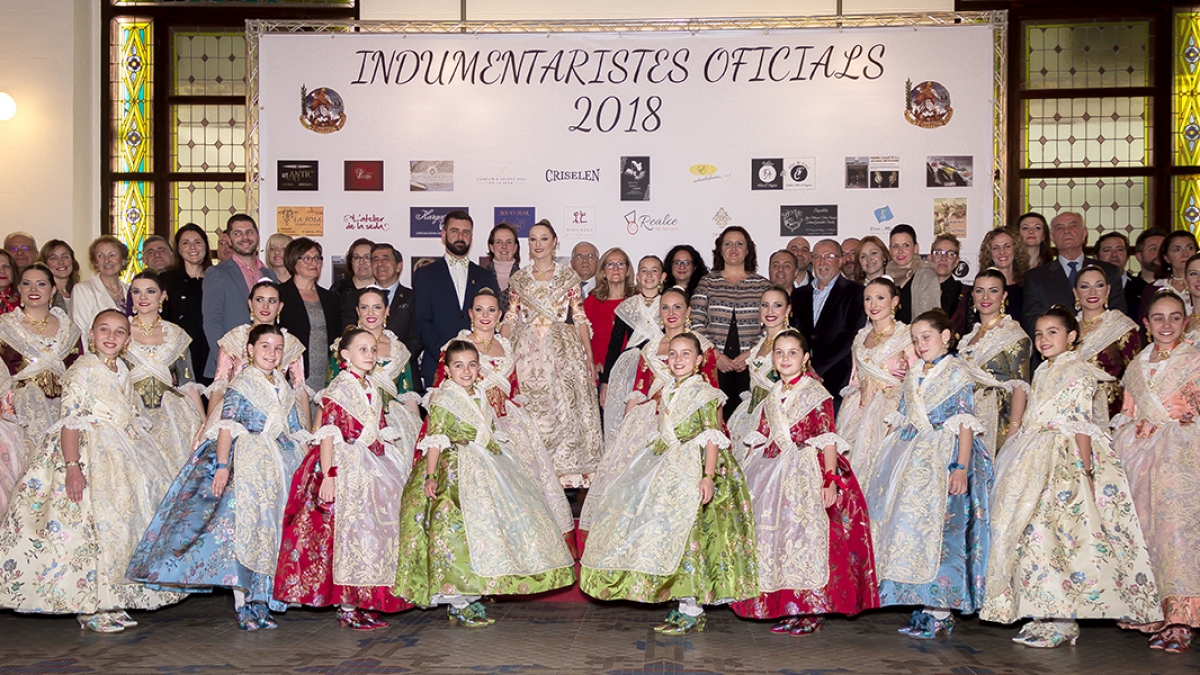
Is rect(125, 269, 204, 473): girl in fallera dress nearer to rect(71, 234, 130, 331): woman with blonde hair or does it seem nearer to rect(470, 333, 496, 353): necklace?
rect(71, 234, 130, 331): woman with blonde hair

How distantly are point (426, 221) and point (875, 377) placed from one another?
13.1 ft

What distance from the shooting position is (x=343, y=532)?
480 centimetres

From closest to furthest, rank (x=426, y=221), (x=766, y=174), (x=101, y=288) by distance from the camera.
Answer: (x=101, y=288) < (x=766, y=174) < (x=426, y=221)

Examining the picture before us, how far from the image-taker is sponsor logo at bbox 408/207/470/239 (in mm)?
8094

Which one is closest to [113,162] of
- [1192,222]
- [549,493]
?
[549,493]

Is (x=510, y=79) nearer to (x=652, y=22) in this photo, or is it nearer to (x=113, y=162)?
(x=652, y=22)

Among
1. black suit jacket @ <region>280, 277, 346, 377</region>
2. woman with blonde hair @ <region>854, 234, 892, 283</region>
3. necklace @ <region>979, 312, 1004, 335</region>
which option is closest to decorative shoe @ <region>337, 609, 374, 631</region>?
black suit jacket @ <region>280, 277, 346, 377</region>

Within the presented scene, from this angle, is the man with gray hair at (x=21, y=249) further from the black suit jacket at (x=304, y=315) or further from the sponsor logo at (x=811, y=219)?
the sponsor logo at (x=811, y=219)

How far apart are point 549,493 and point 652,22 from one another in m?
3.97

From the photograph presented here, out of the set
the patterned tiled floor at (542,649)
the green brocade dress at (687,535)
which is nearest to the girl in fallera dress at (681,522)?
the green brocade dress at (687,535)

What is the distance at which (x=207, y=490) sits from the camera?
487cm

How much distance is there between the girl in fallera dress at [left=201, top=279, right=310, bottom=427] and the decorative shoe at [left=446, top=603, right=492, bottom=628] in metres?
1.17

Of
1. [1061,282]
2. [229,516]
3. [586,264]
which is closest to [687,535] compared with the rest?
[229,516]

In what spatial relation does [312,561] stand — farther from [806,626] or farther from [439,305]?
[806,626]
